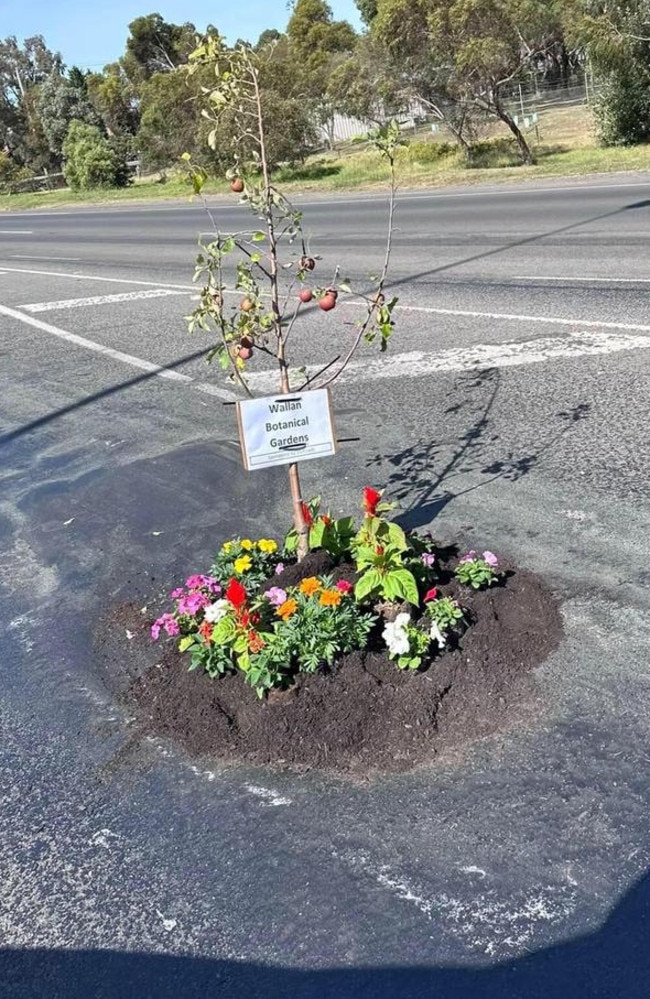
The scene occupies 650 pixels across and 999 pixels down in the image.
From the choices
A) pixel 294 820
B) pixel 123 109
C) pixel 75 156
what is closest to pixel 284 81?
pixel 75 156

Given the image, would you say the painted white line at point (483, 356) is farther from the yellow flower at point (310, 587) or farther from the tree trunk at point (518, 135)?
the tree trunk at point (518, 135)

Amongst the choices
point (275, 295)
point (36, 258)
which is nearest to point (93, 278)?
point (36, 258)

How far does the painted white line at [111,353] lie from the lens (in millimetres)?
8227

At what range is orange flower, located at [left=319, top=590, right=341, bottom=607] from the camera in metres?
3.40

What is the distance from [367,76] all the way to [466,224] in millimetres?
15298

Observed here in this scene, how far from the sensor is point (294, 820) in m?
2.86

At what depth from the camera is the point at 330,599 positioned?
3.40m

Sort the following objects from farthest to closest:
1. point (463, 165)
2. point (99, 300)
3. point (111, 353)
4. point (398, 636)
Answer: point (463, 165) → point (99, 300) → point (111, 353) → point (398, 636)

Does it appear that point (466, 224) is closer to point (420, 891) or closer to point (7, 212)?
point (420, 891)

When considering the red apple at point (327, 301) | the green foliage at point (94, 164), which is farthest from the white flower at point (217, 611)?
the green foliage at point (94, 164)

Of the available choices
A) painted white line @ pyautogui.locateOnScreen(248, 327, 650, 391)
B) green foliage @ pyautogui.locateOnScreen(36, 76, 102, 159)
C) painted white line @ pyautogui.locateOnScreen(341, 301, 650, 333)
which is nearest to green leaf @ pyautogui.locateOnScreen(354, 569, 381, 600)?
painted white line @ pyautogui.locateOnScreen(248, 327, 650, 391)

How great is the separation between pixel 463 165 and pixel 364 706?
2698cm

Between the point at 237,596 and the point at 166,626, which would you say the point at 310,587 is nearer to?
the point at 237,596

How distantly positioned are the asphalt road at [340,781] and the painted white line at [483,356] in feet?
0.13
